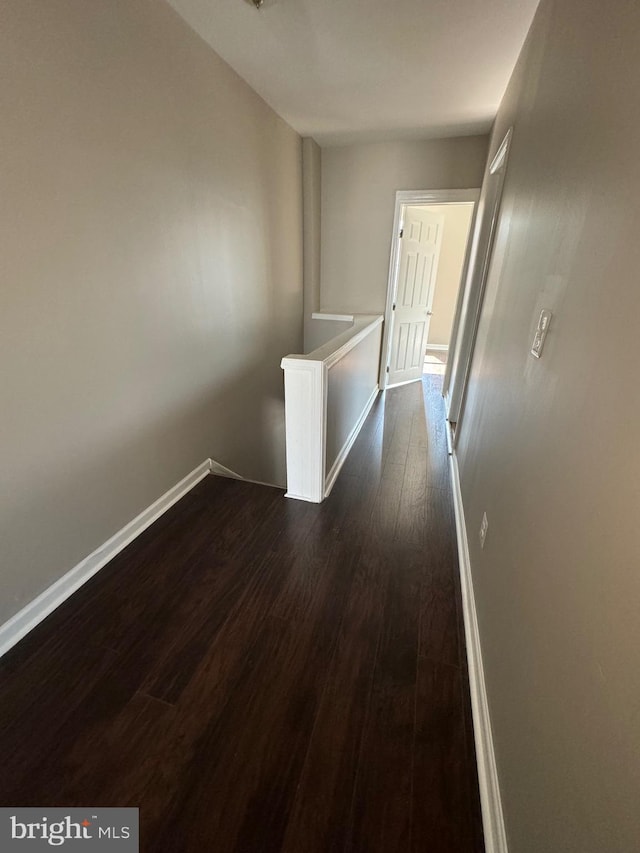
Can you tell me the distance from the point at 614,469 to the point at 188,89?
8.71ft

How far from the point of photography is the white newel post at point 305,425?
196 centimetres

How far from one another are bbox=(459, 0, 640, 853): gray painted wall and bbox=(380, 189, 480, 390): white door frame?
2.33 meters

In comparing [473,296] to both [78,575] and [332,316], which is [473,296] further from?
[78,575]

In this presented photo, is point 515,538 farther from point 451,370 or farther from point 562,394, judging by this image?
point 451,370

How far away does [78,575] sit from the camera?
1.60 meters

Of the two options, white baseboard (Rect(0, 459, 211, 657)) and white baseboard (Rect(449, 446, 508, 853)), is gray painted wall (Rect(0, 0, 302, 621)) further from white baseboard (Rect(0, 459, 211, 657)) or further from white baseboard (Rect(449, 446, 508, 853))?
white baseboard (Rect(449, 446, 508, 853))

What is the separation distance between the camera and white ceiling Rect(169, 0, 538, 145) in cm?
175

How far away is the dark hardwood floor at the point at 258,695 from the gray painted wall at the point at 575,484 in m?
0.24

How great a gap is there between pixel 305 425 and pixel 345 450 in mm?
825

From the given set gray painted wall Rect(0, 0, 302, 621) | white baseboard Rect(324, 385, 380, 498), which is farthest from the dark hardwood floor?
white baseboard Rect(324, 385, 380, 498)

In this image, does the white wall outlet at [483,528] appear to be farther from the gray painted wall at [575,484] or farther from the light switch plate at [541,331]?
the light switch plate at [541,331]

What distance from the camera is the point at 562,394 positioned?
848 millimetres

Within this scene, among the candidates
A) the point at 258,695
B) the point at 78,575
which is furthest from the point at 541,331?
the point at 78,575

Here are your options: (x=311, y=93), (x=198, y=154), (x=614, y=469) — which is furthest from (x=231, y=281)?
(x=614, y=469)
